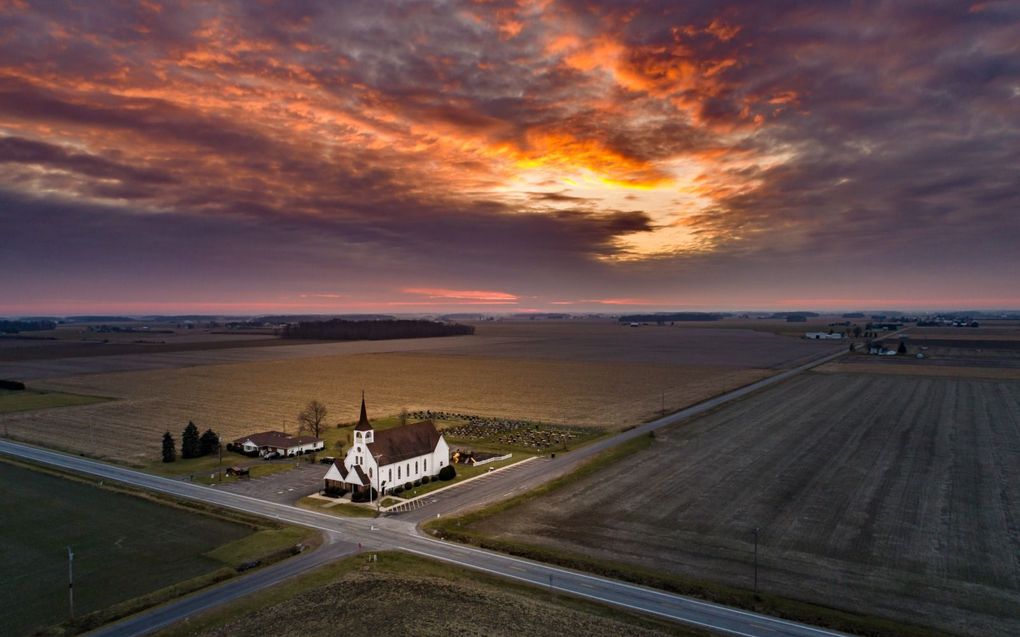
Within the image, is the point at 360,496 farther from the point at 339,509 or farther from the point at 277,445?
the point at 277,445

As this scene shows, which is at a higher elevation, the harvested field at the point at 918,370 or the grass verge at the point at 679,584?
the harvested field at the point at 918,370

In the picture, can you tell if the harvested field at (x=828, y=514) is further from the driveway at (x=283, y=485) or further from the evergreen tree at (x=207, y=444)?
the evergreen tree at (x=207, y=444)

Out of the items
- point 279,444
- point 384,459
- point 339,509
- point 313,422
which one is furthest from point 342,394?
point 339,509

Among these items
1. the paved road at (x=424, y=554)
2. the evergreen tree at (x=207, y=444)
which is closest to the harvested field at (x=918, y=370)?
the paved road at (x=424, y=554)

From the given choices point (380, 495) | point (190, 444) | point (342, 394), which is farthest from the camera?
point (342, 394)

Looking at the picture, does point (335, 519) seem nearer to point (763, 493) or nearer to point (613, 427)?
point (763, 493)

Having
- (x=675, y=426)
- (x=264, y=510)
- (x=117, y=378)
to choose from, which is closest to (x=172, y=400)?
(x=117, y=378)
